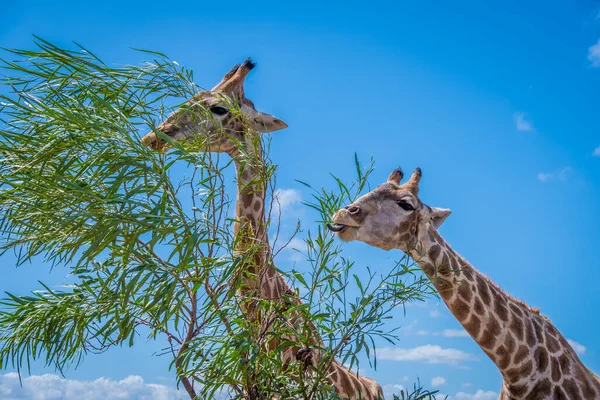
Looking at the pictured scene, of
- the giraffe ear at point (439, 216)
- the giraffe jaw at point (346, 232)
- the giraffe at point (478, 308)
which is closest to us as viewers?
the giraffe jaw at point (346, 232)

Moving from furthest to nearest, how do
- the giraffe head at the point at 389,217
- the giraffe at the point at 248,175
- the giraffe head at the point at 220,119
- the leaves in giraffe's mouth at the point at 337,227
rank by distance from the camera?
the giraffe head at the point at 389,217, the leaves in giraffe's mouth at the point at 337,227, the giraffe head at the point at 220,119, the giraffe at the point at 248,175

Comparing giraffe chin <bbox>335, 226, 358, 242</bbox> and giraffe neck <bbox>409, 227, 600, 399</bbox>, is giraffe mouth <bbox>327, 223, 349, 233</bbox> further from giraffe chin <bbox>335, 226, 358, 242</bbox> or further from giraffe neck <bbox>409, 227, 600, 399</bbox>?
giraffe neck <bbox>409, 227, 600, 399</bbox>

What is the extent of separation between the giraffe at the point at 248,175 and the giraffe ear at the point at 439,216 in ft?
4.52

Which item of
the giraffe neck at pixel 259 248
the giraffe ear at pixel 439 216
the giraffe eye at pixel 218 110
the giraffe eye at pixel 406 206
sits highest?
the giraffe eye at pixel 218 110

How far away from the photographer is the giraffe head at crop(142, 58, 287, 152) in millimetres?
5275

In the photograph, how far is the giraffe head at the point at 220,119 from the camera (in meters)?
5.28

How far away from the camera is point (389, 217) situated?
608 centimetres

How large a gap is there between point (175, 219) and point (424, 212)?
252 centimetres

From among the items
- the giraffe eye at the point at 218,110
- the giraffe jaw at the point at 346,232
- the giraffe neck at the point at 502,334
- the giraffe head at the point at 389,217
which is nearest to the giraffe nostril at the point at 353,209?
the giraffe head at the point at 389,217

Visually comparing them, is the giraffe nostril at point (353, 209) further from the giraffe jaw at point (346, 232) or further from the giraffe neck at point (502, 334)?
the giraffe neck at point (502, 334)

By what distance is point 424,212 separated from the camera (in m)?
6.23

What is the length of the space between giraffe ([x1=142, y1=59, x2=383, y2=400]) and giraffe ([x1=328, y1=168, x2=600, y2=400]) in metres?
0.88

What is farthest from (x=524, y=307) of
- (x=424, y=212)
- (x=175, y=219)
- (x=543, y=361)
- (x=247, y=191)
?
(x=175, y=219)

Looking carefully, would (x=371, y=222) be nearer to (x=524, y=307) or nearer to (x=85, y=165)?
(x=524, y=307)
